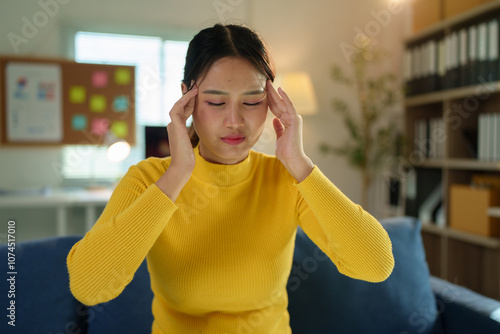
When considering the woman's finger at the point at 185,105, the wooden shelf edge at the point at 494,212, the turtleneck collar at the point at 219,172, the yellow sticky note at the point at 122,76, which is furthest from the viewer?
the yellow sticky note at the point at 122,76

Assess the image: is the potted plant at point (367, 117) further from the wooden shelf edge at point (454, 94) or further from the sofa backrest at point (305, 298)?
the sofa backrest at point (305, 298)

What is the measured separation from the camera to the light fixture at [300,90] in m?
3.24

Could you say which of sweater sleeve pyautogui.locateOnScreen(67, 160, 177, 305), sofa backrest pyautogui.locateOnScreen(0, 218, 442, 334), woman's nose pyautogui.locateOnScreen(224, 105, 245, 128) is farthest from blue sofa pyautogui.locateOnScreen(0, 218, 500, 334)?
woman's nose pyautogui.locateOnScreen(224, 105, 245, 128)

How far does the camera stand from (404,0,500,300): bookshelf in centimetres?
249

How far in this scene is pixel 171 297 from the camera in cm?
101

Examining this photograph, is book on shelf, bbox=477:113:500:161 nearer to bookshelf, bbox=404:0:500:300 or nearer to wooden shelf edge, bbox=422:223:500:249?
bookshelf, bbox=404:0:500:300

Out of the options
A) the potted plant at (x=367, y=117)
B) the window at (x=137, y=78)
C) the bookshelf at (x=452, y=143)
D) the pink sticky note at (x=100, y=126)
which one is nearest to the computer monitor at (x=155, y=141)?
the window at (x=137, y=78)

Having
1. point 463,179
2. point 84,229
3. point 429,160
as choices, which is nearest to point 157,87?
point 84,229

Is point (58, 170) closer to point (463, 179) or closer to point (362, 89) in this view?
point (362, 89)

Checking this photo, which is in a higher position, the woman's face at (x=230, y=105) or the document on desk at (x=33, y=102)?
the document on desk at (x=33, y=102)

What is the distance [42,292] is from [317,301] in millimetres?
861

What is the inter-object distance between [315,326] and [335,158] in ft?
8.16

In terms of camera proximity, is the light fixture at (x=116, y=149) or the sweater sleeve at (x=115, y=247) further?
the light fixture at (x=116, y=149)

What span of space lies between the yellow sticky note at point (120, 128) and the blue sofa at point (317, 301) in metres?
2.17
